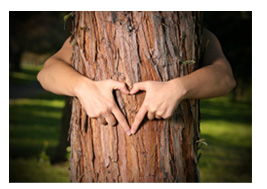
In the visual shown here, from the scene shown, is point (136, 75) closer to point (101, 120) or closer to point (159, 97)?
point (159, 97)

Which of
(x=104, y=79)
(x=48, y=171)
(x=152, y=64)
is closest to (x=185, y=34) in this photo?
(x=152, y=64)

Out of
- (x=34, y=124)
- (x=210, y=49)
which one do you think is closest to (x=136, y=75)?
(x=210, y=49)

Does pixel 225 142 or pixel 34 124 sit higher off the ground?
pixel 34 124

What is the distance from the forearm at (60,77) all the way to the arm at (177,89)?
1.03 ft

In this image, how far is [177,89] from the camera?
3.94 ft

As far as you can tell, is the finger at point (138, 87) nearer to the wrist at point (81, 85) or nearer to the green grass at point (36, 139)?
the wrist at point (81, 85)

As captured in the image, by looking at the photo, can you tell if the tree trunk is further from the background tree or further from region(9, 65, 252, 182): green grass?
region(9, 65, 252, 182): green grass

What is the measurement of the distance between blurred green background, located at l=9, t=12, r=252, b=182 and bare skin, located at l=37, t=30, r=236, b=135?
80cm

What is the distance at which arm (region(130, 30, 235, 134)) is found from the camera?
1189 millimetres

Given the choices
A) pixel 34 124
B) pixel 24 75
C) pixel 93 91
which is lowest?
pixel 34 124

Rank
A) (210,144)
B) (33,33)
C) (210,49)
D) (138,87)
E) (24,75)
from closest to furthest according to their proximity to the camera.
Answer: (138,87) < (210,49) < (24,75) < (33,33) < (210,144)

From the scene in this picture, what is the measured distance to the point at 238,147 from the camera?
8.61 feet

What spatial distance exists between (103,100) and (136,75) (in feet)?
0.66

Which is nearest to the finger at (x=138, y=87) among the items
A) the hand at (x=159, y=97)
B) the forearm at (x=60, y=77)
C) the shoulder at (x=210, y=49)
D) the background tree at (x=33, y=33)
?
the hand at (x=159, y=97)
